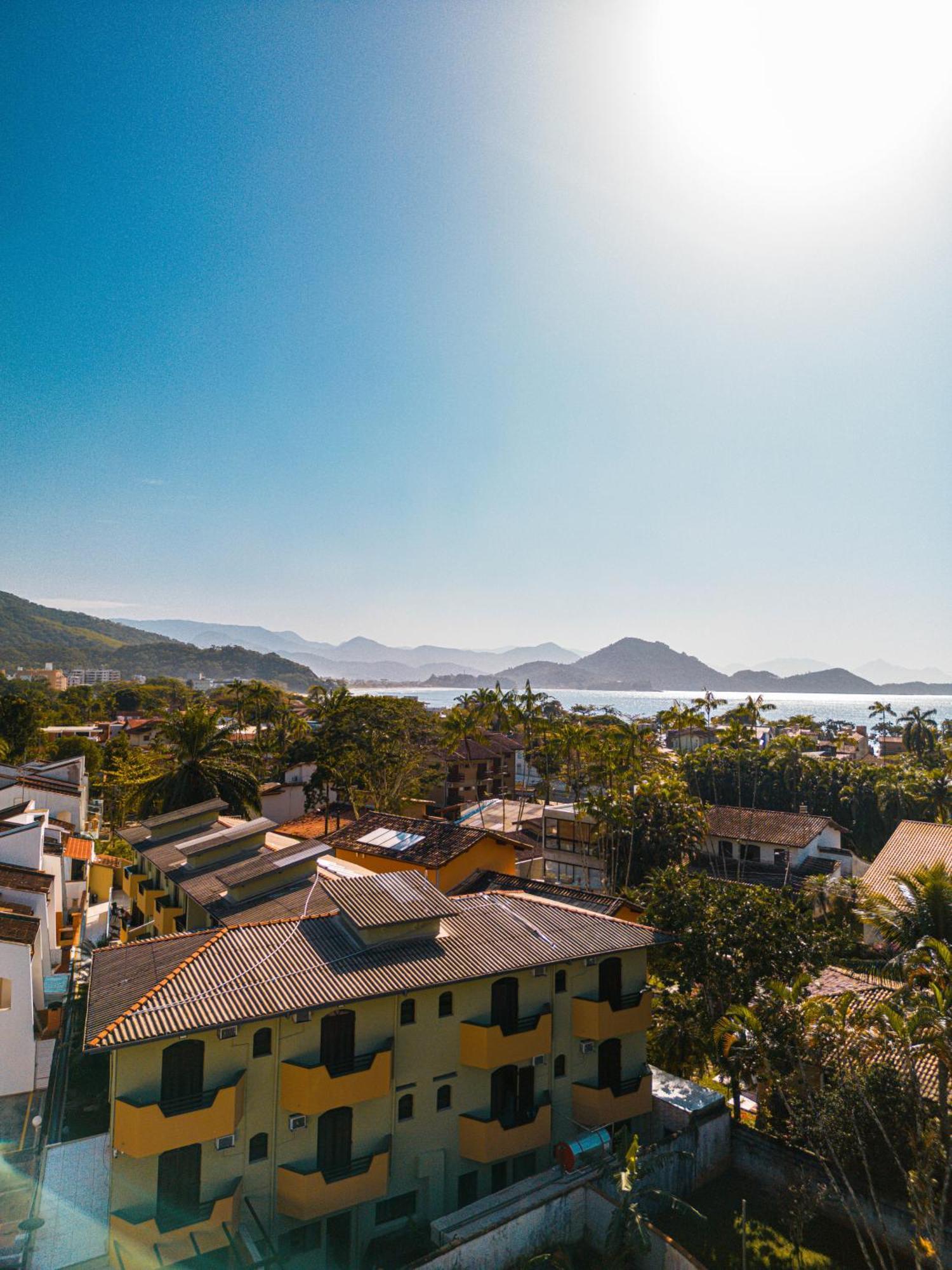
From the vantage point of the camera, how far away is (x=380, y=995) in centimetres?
1864

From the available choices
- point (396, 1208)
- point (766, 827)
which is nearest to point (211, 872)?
point (396, 1208)

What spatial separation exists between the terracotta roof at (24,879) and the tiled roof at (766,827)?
1698 inches

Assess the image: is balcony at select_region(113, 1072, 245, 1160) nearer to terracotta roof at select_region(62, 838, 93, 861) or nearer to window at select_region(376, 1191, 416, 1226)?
window at select_region(376, 1191, 416, 1226)

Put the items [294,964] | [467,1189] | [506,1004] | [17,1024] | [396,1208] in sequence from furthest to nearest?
1. [17,1024]
2. [506,1004]
3. [467,1189]
4. [396,1208]
5. [294,964]

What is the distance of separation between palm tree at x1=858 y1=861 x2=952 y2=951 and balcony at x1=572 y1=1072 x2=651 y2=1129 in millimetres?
11130

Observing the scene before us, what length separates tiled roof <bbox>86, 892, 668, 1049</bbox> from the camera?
1708 cm

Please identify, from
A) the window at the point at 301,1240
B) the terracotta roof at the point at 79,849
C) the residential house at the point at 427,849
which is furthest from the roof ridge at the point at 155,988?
the terracotta roof at the point at 79,849

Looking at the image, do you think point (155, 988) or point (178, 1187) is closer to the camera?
point (178, 1187)

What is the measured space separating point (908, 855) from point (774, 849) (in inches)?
422

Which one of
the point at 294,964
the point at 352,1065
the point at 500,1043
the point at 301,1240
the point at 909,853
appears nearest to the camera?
the point at 301,1240

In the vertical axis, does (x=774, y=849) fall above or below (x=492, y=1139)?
above

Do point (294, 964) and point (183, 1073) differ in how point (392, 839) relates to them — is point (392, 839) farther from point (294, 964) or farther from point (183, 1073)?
point (183, 1073)

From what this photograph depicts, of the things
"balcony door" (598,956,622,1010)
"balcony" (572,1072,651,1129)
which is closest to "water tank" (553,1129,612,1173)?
"balcony" (572,1072,651,1129)

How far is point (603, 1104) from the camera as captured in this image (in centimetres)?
2389
